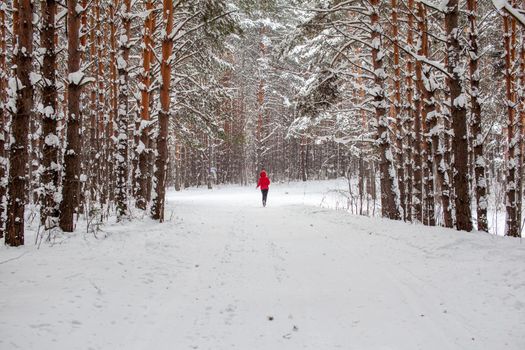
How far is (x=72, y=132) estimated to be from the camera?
7.38 m

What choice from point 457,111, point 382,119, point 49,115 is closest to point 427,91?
point 382,119

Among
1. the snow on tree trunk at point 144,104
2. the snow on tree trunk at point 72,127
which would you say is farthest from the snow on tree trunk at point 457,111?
the snow on tree trunk at point 144,104

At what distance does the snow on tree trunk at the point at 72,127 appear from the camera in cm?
716

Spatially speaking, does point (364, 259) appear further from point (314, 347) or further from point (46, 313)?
point (46, 313)

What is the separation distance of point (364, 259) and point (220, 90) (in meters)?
12.4

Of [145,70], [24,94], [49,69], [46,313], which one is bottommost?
[46,313]

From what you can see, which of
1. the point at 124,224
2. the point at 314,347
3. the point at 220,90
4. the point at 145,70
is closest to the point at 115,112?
the point at 145,70

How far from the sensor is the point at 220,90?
672 inches

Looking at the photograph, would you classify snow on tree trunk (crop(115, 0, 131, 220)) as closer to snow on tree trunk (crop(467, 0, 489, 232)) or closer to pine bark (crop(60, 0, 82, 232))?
pine bark (crop(60, 0, 82, 232))

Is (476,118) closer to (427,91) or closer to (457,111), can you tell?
(457,111)

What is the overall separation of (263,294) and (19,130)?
4.59 m

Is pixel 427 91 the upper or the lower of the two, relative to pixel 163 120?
upper

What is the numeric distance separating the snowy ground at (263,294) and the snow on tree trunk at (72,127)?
0.73 m

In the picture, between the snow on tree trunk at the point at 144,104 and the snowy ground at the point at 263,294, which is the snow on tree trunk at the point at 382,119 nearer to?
the snowy ground at the point at 263,294
